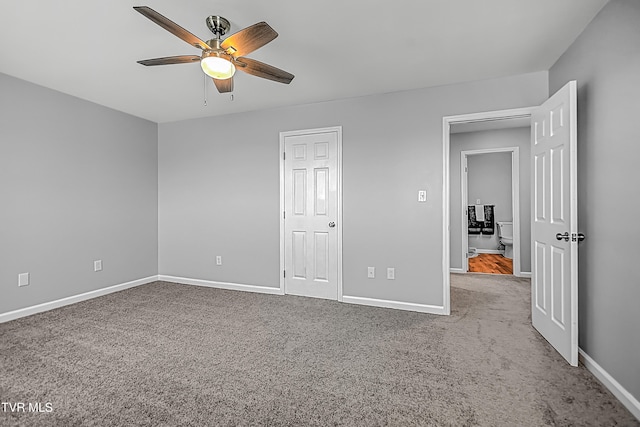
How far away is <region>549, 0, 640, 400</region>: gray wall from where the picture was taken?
72.1 inches

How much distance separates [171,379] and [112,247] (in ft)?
9.43

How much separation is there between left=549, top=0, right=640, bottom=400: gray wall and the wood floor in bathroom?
11.4 feet

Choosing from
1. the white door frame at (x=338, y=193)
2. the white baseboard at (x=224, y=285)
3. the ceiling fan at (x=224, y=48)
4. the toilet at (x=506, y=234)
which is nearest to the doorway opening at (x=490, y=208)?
the toilet at (x=506, y=234)

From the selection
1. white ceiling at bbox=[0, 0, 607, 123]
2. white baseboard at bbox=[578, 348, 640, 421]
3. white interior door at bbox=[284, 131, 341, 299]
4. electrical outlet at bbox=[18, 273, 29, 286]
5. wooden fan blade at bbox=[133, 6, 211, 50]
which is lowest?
white baseboard at bbox=[578, 348, 640, 421]

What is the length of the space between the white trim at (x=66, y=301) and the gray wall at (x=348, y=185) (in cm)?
52

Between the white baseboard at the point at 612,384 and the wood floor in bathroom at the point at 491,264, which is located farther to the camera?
the wood floor in bathroom at the point at 491,264

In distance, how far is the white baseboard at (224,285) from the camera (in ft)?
14.1

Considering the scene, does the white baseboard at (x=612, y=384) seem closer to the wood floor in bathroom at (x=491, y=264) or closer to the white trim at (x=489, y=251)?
the wood floor in bathroom at (x=491, y=264)

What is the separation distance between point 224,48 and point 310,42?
0.77m

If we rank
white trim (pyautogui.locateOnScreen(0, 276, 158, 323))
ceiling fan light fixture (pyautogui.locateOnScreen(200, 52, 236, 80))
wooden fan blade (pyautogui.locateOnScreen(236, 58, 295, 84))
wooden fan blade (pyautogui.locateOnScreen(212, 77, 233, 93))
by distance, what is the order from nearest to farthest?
ceiling fan light fixture (pyautogui.locateOnScreen(200, 52, 236, 80)) < wooden fan blade (pyautogui.locateOnScreen(236, 58, 295, 84)) < wooden fan blade (pyautogui.locateOnScreen(212, 77, 233, 93)) < white trim (pyautogui.locateOnScreen(0, 276, 158, 323))

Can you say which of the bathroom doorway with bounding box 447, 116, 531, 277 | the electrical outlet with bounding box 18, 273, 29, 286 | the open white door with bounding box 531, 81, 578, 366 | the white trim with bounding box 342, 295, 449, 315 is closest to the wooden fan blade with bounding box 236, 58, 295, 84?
the open white door with bounding box 531, 81, 578, 366

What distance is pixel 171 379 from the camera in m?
2.17

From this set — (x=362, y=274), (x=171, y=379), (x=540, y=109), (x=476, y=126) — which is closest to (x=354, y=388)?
(x=171, y=379)

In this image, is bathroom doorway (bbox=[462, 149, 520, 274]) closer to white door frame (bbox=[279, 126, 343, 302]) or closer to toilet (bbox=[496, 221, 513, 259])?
toilet (bbox=[496, 221, 513, 259])
